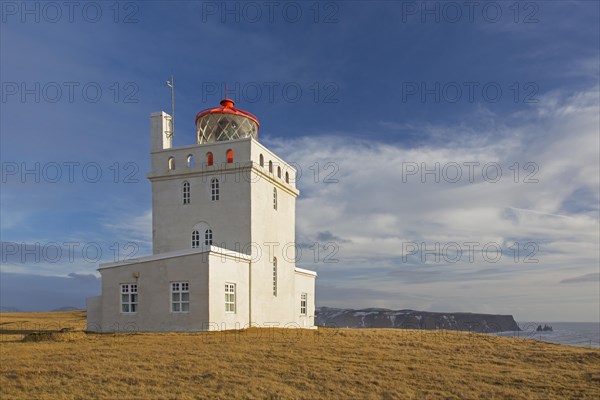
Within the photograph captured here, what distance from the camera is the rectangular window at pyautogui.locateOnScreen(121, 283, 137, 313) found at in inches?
998

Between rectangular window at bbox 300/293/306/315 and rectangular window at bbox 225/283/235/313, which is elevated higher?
rectangular window at bbox 225/283/235/313

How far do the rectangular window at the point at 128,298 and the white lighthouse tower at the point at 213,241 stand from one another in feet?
0.16

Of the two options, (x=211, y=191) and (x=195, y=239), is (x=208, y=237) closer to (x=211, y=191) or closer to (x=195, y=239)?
(x=195, y=239)

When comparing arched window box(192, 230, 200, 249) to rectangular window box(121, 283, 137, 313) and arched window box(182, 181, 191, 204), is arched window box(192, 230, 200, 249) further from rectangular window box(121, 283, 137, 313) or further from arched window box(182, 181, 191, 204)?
rectangular window box(121, 283, 137, 313)

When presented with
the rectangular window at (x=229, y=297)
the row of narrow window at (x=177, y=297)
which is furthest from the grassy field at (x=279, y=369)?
the rectangular window at (x=229, y=297)

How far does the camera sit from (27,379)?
525 inches

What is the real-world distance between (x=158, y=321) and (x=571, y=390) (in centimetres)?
1747

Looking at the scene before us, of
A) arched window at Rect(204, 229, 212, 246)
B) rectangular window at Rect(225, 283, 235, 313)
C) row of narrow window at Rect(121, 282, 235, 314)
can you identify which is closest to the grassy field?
row of narrow window at Rect(121, 282, 235, 314)

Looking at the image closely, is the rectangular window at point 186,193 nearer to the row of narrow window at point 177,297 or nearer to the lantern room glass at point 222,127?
the lantern room glass at point 222,127

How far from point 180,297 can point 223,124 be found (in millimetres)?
11232

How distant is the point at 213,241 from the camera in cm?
2847

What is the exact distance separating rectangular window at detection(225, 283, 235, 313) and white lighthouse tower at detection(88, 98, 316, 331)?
5 centimetres

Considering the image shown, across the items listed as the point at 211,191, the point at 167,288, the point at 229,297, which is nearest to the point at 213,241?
the point at 211,191

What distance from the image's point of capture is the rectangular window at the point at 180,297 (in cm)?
2416
